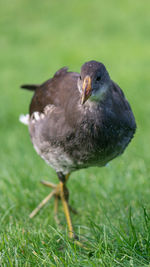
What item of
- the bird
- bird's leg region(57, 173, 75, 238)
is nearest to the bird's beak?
the bird

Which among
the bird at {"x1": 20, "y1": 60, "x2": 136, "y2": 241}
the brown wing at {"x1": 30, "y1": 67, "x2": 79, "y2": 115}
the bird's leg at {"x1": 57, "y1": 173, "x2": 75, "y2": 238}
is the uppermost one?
the brown wing at {"x1": 30, "y1": 67, "x2": 79, "y2": 115}

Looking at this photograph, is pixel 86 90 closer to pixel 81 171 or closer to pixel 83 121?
pixel 83 121

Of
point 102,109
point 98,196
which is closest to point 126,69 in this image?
point 98,196

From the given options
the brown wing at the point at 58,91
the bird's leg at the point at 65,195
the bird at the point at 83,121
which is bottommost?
the bird's leg at the point at 65,195

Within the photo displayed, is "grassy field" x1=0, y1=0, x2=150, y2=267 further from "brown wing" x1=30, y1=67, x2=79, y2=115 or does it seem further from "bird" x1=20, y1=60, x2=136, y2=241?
"brown wing" x1=30, y1=67, x2=79, y2=115

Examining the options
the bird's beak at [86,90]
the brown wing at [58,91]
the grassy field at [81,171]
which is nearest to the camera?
the bird's beak at [86,90]

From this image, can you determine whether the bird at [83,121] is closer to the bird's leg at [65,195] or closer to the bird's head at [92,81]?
the bird's head at [92,81]

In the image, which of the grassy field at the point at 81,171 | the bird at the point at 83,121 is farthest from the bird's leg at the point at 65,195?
the bird at the point at 83,121
